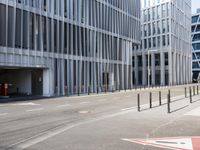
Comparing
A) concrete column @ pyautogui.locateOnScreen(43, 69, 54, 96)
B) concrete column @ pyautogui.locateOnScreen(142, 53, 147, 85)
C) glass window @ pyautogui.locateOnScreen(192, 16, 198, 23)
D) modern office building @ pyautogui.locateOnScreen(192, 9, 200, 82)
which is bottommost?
concrete column @ pyautogui.locateOnScreen(43, 69, 54, 96)

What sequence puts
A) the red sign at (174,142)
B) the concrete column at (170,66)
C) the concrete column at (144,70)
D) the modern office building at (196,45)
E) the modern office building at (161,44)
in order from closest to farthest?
the red sign at (174,142) < the concrete column at (170,66) < the modern office building at (161,44) < the concrete column at (144,70) < the modern office building at (196,45)

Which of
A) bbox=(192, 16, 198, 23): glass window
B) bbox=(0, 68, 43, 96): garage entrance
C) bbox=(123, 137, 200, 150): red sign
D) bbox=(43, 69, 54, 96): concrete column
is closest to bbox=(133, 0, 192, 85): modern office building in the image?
bbox=(192, 16, 198, 23): glass window

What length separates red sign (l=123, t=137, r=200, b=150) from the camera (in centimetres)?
871

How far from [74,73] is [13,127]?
3164cm

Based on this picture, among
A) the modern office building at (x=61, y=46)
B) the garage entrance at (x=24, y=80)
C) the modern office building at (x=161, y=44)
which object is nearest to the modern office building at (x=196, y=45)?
the modern office building at (x=161, y=44)

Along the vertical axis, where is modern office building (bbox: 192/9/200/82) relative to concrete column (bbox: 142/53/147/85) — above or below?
above

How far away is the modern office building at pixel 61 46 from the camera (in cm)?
3444

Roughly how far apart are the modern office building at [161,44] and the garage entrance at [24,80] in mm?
51259

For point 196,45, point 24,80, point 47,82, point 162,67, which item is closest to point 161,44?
point 162,67

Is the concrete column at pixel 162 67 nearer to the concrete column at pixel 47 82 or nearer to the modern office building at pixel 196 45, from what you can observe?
the modern office building at pixel 196 45

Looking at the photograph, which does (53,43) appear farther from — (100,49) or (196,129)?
(196,129)

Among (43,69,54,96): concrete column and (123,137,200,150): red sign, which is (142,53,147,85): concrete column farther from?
(123,137,200,150): red sign

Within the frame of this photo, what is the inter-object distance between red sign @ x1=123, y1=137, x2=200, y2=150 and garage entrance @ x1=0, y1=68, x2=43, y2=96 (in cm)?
3038

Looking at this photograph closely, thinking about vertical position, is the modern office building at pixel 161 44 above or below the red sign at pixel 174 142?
above
